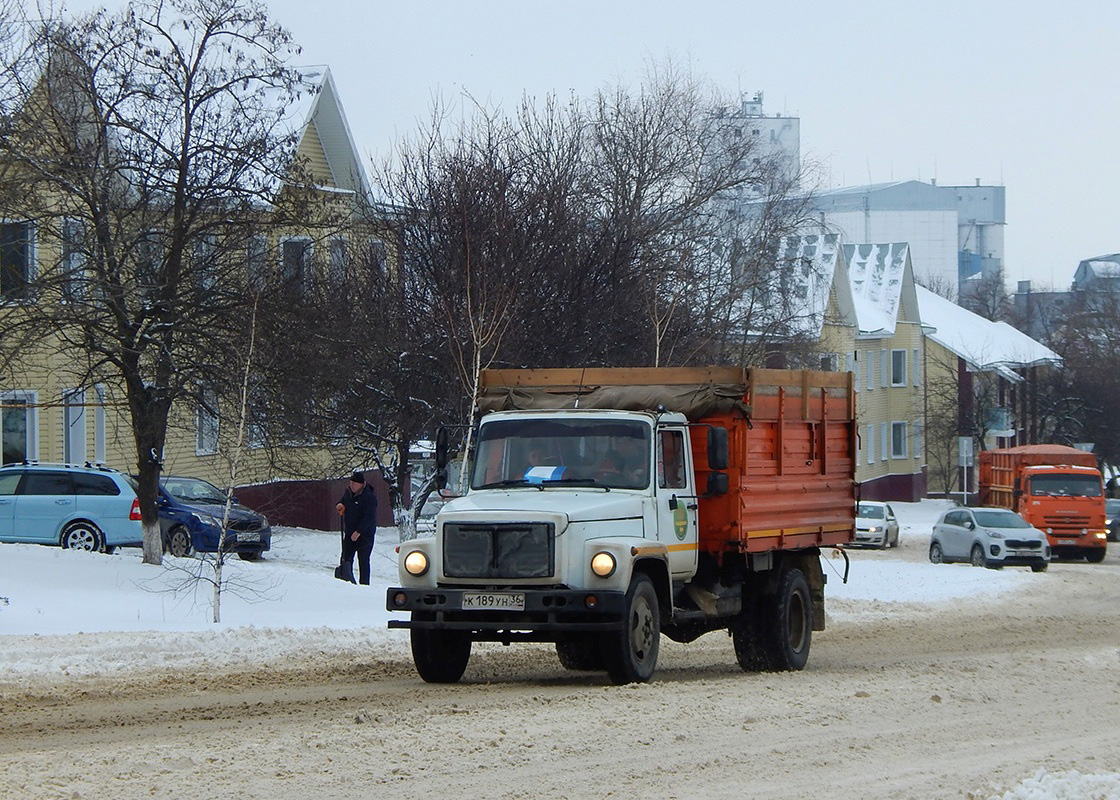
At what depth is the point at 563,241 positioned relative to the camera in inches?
957

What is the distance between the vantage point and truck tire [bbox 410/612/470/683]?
42.5 feet

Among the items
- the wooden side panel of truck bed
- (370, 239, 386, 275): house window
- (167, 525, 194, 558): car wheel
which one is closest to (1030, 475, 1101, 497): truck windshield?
(370, 239, 386, 275): house window

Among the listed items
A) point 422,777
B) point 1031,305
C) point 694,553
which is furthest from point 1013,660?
point 1031,305

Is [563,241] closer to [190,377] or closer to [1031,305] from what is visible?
[190,377]

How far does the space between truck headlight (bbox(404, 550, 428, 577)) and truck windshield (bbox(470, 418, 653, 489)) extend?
983 mm

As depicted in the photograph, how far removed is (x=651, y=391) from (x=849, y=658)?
474 centimetres

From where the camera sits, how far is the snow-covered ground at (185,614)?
1394 centimetres

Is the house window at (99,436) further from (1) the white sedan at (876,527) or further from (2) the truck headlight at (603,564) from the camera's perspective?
(2) the truck headlight at (603,564)

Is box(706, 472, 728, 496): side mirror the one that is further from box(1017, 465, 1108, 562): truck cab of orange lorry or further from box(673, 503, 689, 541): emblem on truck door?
box(1017, 465, 1108, 562): truck cab of orange lorry

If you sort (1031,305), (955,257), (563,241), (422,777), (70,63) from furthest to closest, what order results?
(955,257) < (1031,305) < (563,241) < (70,63) < (422,777)

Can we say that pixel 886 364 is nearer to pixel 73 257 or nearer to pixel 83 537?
pixel 83 537

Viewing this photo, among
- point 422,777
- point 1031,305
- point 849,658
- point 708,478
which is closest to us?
point 422,777

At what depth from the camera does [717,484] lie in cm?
1359

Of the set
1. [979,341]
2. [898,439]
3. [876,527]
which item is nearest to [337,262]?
[876,527]
